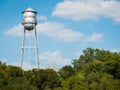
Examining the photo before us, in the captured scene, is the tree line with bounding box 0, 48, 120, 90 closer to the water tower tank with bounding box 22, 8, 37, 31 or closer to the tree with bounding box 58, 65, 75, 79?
the tree with bounding box 58, 65, 75, 79

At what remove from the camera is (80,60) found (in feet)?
267

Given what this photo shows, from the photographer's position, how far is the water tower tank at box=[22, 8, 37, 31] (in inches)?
2621

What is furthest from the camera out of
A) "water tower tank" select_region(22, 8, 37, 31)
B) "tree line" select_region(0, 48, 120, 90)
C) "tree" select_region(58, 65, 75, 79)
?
"tree" select_region(58, 65, 75, 79)

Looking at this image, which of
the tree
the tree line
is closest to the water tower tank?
the tree line

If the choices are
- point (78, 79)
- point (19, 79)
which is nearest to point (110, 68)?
point (78, 79)

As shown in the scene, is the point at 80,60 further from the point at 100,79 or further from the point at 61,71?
the point at 100,79

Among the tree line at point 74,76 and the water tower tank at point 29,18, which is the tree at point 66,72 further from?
the water tower tank at point 29,18

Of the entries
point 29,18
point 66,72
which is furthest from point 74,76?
point 29,18

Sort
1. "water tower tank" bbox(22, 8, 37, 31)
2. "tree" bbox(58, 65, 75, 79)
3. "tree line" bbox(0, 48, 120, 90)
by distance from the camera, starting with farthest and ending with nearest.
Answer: "tree" bbox(58, 65, 75, 79)
"water tower tank" bbox(22, 8, 37, 31)
"tree line" bbox(0, 48, 120, 90)

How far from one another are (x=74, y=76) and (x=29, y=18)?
10.6 m

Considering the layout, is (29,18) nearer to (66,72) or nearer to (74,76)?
(74,76)

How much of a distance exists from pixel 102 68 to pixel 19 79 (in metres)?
17.0

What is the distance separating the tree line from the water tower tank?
6.51 meters

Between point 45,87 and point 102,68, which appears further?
point 102,68
